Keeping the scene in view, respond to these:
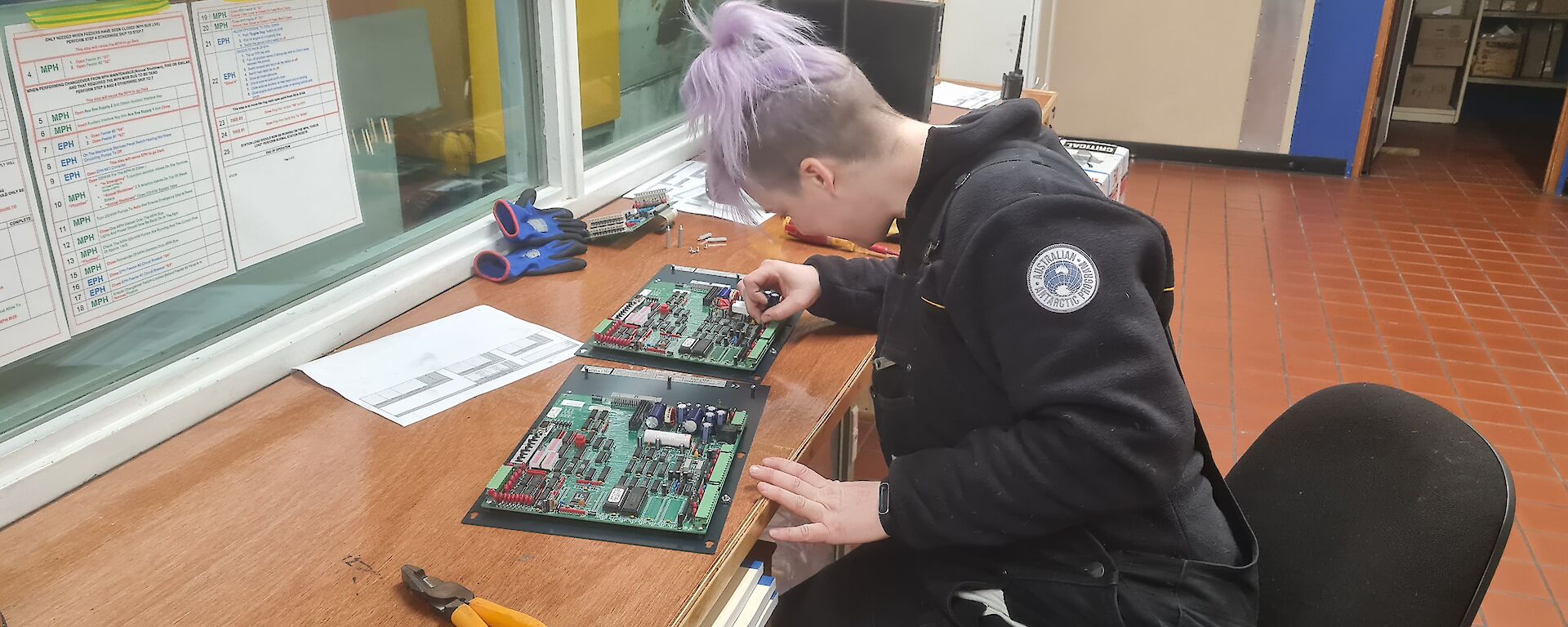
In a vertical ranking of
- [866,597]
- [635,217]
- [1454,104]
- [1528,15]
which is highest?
[1528,15]

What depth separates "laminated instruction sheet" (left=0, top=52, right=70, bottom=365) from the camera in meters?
1.09

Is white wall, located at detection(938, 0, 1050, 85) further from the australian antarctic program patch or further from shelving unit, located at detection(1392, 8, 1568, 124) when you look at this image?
shelving unit, located at detection(1392, 8, 1568, 124)

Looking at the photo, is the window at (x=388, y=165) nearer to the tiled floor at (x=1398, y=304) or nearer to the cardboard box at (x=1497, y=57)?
the tiled floor at (x=1398, y=304)

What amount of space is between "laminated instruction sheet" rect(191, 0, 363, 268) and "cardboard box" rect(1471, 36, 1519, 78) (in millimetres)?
7378

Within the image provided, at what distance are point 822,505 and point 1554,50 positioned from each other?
747 centimetres

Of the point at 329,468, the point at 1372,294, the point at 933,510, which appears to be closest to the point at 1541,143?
the point at 1372,294

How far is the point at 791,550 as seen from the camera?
185cm

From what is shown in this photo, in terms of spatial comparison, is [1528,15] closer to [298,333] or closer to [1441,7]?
[1441,7]

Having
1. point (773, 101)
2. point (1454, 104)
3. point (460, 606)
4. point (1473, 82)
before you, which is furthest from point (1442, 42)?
point (460, 606)

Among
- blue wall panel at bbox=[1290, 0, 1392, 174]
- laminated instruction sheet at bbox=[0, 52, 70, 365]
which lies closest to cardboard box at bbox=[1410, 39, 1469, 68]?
blue wall panel at bbox=[1290, 0, 1392, 174]

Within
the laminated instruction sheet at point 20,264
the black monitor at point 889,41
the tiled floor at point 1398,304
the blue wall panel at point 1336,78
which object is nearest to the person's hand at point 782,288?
the laminated instruction sheet at point 20,264

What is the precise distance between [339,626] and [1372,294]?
3.90 meters

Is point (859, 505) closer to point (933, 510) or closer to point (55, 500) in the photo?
point (933, 510)

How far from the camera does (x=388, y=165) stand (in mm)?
1682
